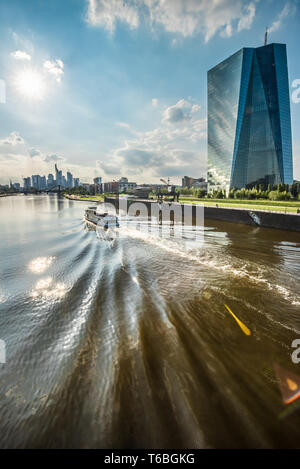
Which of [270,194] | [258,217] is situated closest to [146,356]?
[258,217]

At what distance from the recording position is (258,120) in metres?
103

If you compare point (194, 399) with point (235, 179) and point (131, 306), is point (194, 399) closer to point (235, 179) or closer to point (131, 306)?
point (131, 306)

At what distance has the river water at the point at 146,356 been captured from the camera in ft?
12.5

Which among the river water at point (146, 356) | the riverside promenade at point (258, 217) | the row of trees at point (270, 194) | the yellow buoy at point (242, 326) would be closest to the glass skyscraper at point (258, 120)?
the row of trees at point (270, 194)

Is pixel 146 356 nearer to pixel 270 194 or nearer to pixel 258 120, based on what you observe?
pixel 270 194

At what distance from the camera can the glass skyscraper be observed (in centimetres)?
10212

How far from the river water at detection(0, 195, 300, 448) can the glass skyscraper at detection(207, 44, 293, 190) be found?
369ft

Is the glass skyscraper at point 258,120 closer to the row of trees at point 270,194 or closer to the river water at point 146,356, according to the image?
the row of trees at point 270,194

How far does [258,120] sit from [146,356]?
132 metres

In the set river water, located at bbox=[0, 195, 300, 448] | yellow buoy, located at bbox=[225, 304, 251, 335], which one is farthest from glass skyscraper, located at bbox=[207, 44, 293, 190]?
yellow buoy, located at bbox=[225, 304, 251, 335]

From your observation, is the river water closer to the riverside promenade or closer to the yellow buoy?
the yellow buoy
